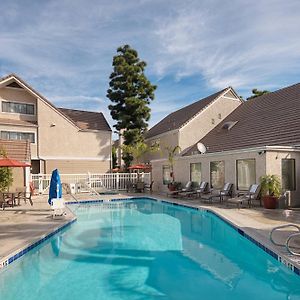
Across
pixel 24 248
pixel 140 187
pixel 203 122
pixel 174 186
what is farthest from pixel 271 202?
pixel 203 122

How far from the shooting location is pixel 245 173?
53.5 ft

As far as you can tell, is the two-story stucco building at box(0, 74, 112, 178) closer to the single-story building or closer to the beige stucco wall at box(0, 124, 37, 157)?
the beige stucco wall at box(0, 124, 37, 157)

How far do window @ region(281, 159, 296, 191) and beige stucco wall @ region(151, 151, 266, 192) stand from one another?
97cm

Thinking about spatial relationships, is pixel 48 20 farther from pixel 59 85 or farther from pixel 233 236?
pixel 59 85

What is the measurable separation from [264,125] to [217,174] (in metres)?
4.21

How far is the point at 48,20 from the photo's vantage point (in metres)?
13.8

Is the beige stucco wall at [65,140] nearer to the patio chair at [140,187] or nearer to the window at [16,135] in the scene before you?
the window at [16,135]

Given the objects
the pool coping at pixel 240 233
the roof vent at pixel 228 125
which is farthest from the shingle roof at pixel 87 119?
the pool coping at pixel 240 233

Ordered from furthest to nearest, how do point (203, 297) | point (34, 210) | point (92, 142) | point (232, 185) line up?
point (92, 142)
point (232, 185)
point (34, 210)
point (203, 297)

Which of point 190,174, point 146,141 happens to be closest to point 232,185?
point 190,174

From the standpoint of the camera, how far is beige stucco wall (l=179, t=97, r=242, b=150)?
93.1ft

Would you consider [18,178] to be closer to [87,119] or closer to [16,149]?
[16,149]

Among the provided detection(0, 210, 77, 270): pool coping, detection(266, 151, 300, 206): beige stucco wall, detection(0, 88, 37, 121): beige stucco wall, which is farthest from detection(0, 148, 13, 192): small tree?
detection(266, 151, 300, 206): beige stucco wall

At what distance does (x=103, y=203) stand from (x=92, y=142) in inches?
→ 537
